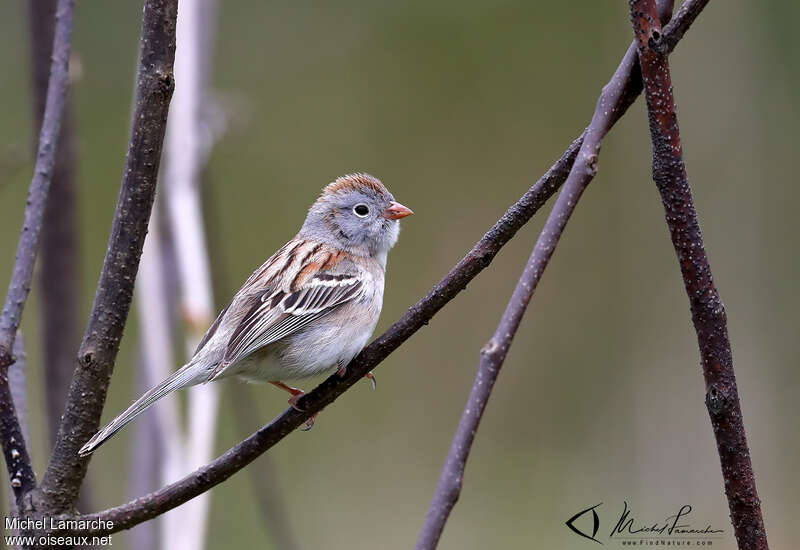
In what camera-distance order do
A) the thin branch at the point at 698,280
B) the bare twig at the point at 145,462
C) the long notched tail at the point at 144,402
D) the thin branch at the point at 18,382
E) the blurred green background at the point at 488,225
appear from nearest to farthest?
1. the thin branch at the point at 698,280
2. the long notched tail at the point at 144,402
3. the thin branch at the point at 18,382
4. the bare twig at the point at 145,462
5. the blurred green background at the point at 488,225

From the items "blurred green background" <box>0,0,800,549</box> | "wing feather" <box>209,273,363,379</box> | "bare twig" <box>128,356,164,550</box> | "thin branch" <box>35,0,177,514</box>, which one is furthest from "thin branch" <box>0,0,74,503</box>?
"blurred green background" <box>0,0,800,549</box>

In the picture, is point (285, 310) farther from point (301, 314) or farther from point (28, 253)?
point (28, 253)

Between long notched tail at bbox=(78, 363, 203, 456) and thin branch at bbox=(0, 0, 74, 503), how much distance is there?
124 mm

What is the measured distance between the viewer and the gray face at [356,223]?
7.91ft

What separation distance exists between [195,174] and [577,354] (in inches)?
129

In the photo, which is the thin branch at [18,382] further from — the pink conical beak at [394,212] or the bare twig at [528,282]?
the pink conical beak at [394,212]

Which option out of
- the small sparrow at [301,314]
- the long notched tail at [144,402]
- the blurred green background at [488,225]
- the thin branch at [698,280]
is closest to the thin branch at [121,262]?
the long notched tail at [144,402]

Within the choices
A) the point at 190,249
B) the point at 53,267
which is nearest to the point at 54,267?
the point at 53,267

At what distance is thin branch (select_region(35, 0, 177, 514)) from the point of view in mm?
1091

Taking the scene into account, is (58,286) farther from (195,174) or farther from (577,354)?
(577,354)

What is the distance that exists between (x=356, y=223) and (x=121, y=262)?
1286 millimetres

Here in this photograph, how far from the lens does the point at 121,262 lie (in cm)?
116

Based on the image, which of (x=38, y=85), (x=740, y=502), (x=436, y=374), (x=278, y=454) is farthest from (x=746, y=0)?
(x=740, y=502)

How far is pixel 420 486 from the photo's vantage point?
460 centimetres
